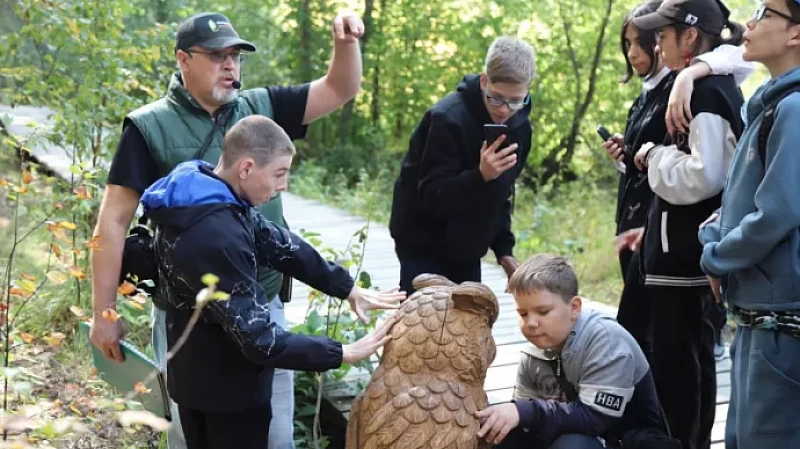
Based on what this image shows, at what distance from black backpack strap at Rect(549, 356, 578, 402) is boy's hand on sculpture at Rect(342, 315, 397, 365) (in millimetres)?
648

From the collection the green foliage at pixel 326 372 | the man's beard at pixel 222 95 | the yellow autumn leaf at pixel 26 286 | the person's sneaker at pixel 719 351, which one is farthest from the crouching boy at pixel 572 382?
the person's sneaker at pixel 719 351

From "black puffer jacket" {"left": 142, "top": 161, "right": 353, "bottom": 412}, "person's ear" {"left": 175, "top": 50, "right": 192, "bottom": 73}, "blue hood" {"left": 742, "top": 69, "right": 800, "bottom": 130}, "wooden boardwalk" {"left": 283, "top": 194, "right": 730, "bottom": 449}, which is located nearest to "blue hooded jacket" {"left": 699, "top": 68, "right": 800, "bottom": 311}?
"blue hood" {"left": 742, "top": 69, "right": 800, "bottom": 130}

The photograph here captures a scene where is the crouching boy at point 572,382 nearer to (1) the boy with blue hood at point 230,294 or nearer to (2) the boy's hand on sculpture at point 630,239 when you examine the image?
(1) the boy with blue hood at point 230,294

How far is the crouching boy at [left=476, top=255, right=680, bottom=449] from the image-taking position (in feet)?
9.11

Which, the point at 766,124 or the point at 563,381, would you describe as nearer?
the point at 766,124

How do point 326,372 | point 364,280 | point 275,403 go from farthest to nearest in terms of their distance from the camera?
point 364,280 → point 326,372 → point 275,403

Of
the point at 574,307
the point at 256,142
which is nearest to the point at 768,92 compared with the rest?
the point at 574,307

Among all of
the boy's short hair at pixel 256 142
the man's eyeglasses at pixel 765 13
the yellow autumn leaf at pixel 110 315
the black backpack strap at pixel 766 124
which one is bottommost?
the yellow autumn leaf at pixel 110 315

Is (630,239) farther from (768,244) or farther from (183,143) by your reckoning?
(183,143)

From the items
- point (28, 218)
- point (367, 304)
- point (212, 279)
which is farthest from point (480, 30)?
point (212, 279)

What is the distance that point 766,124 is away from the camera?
2471mm

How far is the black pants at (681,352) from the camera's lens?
323 centimetres

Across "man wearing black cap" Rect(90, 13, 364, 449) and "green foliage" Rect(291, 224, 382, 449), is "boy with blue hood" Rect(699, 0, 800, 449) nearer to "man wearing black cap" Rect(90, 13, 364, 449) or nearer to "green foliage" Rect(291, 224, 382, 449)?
"man wearing black cap" Rect(90, 13, 364, 449)

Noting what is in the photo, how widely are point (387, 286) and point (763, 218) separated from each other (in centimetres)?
383
